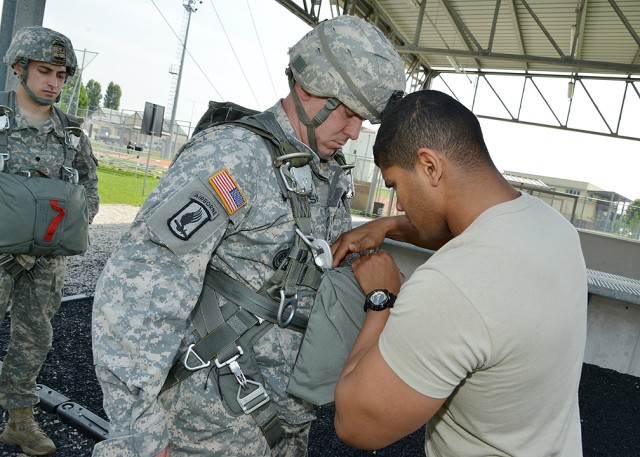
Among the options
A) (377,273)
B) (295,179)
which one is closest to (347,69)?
(295,179)

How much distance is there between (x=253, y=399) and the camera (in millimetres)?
1513

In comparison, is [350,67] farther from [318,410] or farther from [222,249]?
[318,410]

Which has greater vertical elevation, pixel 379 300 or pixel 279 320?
pixel 379 300

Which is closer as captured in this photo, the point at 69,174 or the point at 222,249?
the point at 222,249

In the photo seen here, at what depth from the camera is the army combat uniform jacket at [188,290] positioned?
129 centimetres

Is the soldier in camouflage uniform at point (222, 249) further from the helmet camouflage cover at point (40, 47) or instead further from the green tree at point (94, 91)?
the green tree at point (94, 91)

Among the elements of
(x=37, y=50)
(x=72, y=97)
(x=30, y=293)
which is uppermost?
(x=72, y=97)

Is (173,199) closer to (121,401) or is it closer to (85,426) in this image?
(121,401)

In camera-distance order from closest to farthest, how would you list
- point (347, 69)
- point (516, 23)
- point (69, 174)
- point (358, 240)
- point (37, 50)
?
point (347, 69), point (358, 240), point (37, 50), point (69, 174), point (516, 23)

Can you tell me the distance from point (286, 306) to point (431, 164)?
639 mm

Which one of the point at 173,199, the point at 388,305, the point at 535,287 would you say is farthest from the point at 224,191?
the point at 535,287

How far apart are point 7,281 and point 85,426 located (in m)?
0.99

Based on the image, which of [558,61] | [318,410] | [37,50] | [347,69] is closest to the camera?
[347,69]

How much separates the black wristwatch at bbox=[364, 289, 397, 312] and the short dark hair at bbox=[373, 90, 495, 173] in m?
0.36
